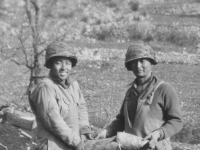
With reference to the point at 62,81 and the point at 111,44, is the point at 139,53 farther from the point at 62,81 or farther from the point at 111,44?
the point at 111,44

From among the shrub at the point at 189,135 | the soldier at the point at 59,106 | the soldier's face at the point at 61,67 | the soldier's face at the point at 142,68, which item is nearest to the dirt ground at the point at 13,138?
the shrub at the point at 189,135

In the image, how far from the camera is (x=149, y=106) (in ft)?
12.7

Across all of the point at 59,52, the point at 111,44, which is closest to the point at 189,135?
the point at 59,52

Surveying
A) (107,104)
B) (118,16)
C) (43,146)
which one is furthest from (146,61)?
(118,16)

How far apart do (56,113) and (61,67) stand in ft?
1.34

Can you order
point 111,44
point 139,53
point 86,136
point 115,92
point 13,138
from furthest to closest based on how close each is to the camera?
point 111,44 → point 115,92 → point 13,138 → point 86,136 → point 139,53

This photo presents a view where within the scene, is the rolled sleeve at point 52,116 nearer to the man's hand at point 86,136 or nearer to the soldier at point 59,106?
the soldier at point 59,106

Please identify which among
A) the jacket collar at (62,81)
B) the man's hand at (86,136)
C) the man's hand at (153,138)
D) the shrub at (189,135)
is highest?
the jacket collar at (62,81)

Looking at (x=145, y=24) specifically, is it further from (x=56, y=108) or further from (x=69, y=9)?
(x=56, y=108)

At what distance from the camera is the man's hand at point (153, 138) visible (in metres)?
3.78

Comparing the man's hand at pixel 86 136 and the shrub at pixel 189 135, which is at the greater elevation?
the man's hand at pixel 86 136

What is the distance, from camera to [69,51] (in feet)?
13.7

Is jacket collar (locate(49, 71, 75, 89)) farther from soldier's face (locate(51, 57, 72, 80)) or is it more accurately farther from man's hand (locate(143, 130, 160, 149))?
man's hand (locate(143, 130, 160, 149))

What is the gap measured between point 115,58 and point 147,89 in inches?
496
